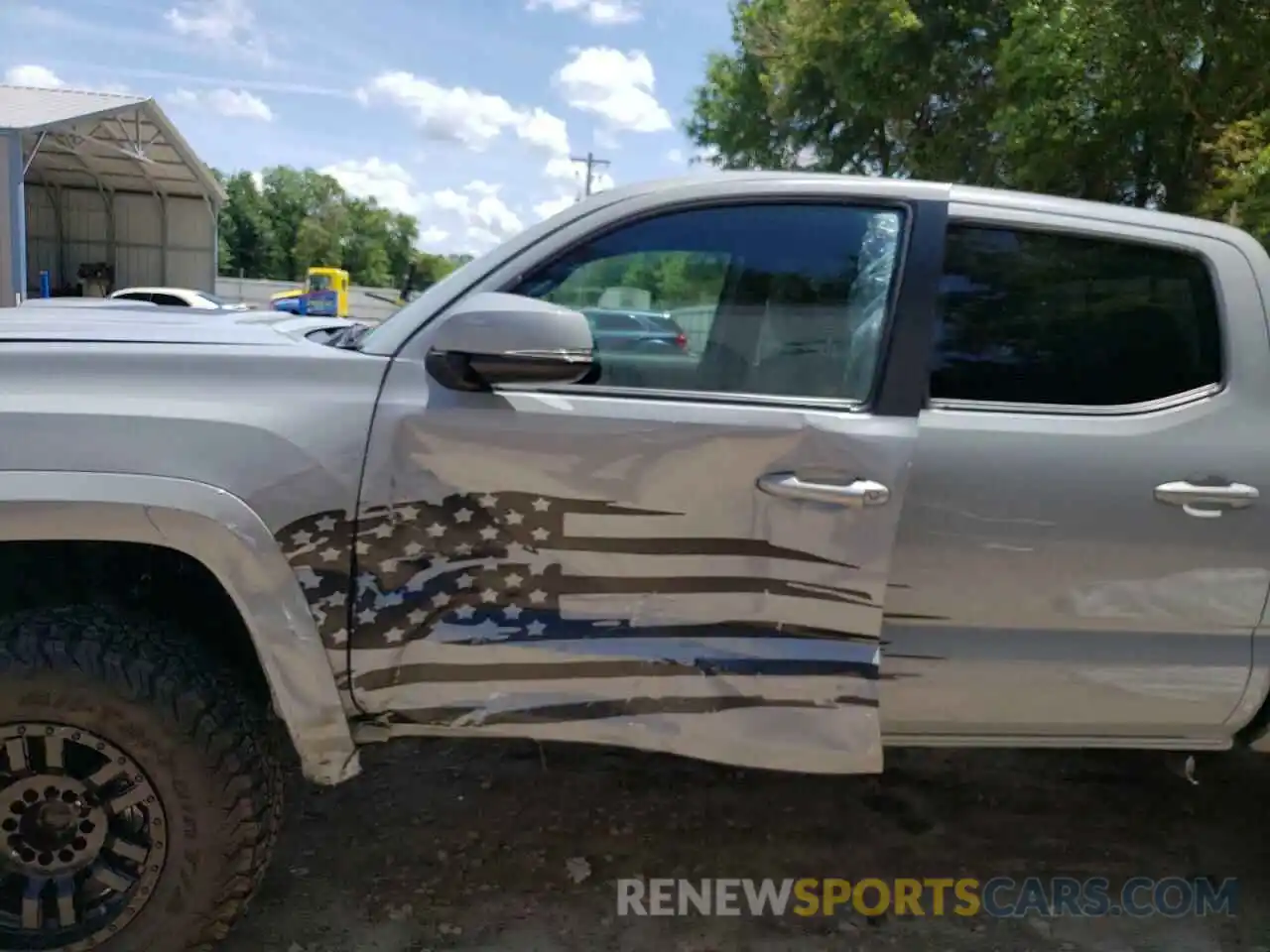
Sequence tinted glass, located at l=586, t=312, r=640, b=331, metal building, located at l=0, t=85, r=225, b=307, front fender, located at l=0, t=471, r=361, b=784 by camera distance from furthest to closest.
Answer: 1. metal building, located at l=0, t=85, r=225, b=307
2. tinted glass, located at l=586, t=312, r=640, b=331
3. front fender, located at l=0, t=471, r=361, b=784

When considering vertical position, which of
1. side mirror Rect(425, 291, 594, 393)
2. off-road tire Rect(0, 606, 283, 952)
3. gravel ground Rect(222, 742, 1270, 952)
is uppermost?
side mirror Rect(425, 291, 594, 393)

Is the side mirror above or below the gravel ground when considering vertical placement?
above

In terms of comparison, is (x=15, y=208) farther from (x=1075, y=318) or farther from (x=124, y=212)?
(x=1075, y=318)

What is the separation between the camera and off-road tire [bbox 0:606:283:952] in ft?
6.94

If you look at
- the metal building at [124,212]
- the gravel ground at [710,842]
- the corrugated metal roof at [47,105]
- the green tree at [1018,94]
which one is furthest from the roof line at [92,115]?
the gravel ground at [710,842]

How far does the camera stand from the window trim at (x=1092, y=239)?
2.44 m

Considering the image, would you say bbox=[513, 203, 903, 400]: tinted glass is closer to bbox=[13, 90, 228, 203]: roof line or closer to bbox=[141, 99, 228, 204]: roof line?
bbox=[13, 90, 228, 203]: roof line

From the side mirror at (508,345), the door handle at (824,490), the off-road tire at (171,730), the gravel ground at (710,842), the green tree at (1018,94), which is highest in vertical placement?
the green tree at (1018,94)

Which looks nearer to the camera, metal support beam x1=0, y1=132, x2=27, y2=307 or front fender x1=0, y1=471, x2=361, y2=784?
front fender x1=0, y1=471, x2=361, y2=784

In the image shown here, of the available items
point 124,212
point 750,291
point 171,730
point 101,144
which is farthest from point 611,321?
point 124,212

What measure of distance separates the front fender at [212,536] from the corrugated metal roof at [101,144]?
2120 centimetres

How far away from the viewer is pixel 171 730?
85.0 inches

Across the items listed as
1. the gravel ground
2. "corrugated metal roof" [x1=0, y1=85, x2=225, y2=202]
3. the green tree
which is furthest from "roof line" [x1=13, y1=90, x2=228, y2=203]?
the gravel ground

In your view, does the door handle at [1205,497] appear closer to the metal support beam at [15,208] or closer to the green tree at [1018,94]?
the green tree at [1018,94]
